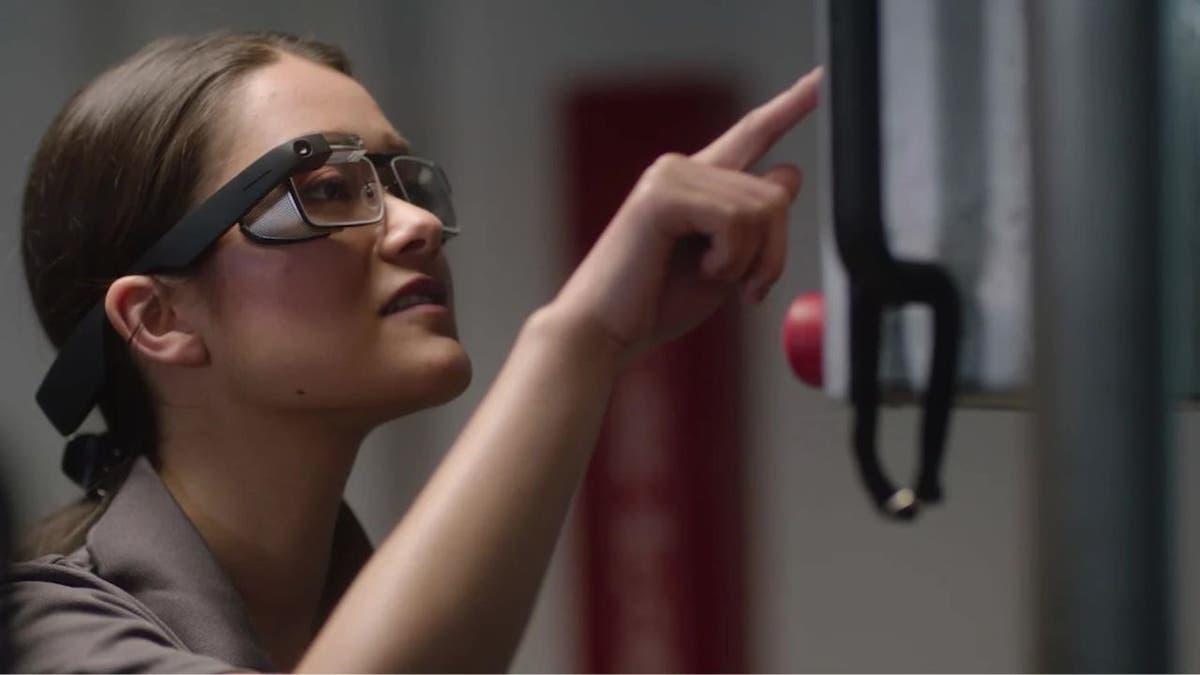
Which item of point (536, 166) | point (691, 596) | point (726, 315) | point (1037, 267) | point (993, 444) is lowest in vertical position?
point (691, 596)

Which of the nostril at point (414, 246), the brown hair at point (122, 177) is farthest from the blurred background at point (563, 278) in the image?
the nostril at point (414, 246)

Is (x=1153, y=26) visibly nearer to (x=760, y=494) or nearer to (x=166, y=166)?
(x=166, y=166)

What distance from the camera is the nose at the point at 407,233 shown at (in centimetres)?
100

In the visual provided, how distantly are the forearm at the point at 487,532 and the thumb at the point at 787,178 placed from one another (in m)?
0.12

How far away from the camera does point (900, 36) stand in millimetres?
576

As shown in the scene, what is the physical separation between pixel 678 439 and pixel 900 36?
1.78 m

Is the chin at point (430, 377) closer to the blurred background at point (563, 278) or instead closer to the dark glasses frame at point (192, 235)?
the dark glasses frame at point (192, 235)

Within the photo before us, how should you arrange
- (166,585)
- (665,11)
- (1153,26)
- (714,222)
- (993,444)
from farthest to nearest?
(665,11) < (993,444) < (166,585) < (714,222) < (1153,26)

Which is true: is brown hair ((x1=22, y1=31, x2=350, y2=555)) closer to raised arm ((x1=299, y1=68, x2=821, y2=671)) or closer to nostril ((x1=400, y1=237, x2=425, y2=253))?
nostril ((x1=400, y1=237, x2=425, y2=253))

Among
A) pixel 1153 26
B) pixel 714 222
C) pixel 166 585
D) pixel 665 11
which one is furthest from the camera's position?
pixel 665 11

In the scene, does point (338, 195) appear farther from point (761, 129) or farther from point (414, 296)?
point (761, 129)

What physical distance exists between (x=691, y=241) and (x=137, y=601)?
45 cm

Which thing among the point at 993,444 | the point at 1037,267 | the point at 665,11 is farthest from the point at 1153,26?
the point at 665,11

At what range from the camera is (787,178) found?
30.9 inches
